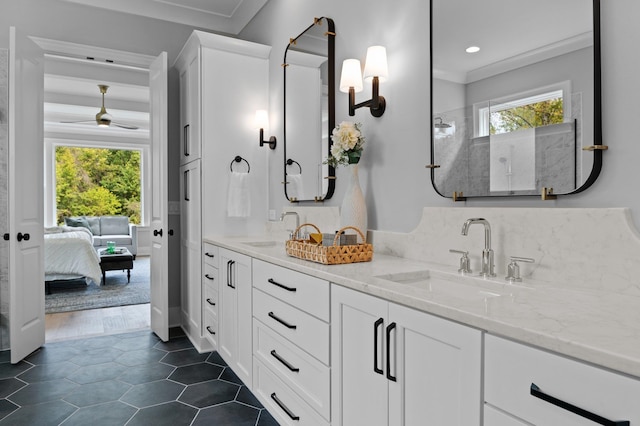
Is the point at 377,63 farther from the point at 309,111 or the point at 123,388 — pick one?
the point at 123,388

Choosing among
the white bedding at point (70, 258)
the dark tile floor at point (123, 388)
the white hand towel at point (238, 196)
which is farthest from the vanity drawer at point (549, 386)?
the white bedding at point (70, 258)

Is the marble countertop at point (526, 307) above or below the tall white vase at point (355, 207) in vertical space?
below

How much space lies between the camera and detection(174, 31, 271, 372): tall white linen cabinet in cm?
325

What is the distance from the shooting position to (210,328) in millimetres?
3078

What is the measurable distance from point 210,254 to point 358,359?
189 centimetres

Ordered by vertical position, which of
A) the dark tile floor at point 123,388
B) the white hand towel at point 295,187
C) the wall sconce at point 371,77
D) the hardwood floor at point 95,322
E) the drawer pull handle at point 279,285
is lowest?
the dark tile floor at point 123,388

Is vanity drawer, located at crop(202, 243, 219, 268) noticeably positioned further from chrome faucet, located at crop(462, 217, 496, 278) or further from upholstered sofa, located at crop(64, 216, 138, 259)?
upholstered sofa, located at crop(64, 216, 138, 259)

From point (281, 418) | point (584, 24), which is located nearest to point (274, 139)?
point (281, 418)

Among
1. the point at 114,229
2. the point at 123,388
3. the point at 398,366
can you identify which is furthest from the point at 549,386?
the point at 114,229

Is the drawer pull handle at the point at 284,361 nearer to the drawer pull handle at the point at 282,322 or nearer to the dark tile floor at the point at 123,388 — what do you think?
the drawer pull handle at the point at 282,322

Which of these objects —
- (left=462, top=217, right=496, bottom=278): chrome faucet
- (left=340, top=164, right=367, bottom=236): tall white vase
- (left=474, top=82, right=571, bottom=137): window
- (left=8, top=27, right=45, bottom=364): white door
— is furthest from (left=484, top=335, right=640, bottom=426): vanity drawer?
(left=8, top=27, right=45, bottom=364): white door

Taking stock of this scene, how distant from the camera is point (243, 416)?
2.24 m

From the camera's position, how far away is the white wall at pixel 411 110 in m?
1.23

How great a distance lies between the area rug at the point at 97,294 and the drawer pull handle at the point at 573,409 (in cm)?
471
